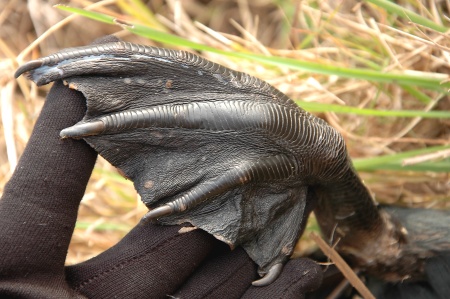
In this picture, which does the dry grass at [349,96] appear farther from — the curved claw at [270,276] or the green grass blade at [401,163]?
the curved claw at [270,276]

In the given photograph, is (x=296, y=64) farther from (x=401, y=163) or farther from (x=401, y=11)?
(x=401, y=163)

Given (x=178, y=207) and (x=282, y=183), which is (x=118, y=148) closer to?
(x=178, y=207)

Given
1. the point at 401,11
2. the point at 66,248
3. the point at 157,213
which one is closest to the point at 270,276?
the point at 157,213

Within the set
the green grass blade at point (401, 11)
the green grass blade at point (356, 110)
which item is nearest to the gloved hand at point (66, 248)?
the green grass blade at point (356, 110)

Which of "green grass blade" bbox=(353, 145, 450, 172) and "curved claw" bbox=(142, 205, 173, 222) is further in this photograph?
"green grass blade" bbox=(353, 145, 450, 172)

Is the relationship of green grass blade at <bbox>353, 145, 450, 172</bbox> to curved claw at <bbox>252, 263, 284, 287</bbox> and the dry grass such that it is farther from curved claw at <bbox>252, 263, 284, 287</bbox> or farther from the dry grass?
curved claw at <bbox>252, 263, 284, 287</bbox>

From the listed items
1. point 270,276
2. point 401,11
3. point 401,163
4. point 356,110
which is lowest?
point 270,276

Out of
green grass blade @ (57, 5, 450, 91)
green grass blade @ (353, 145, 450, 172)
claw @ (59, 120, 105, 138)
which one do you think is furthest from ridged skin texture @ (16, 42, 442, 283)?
green grass blade @ (353, 145, 450, 172)
